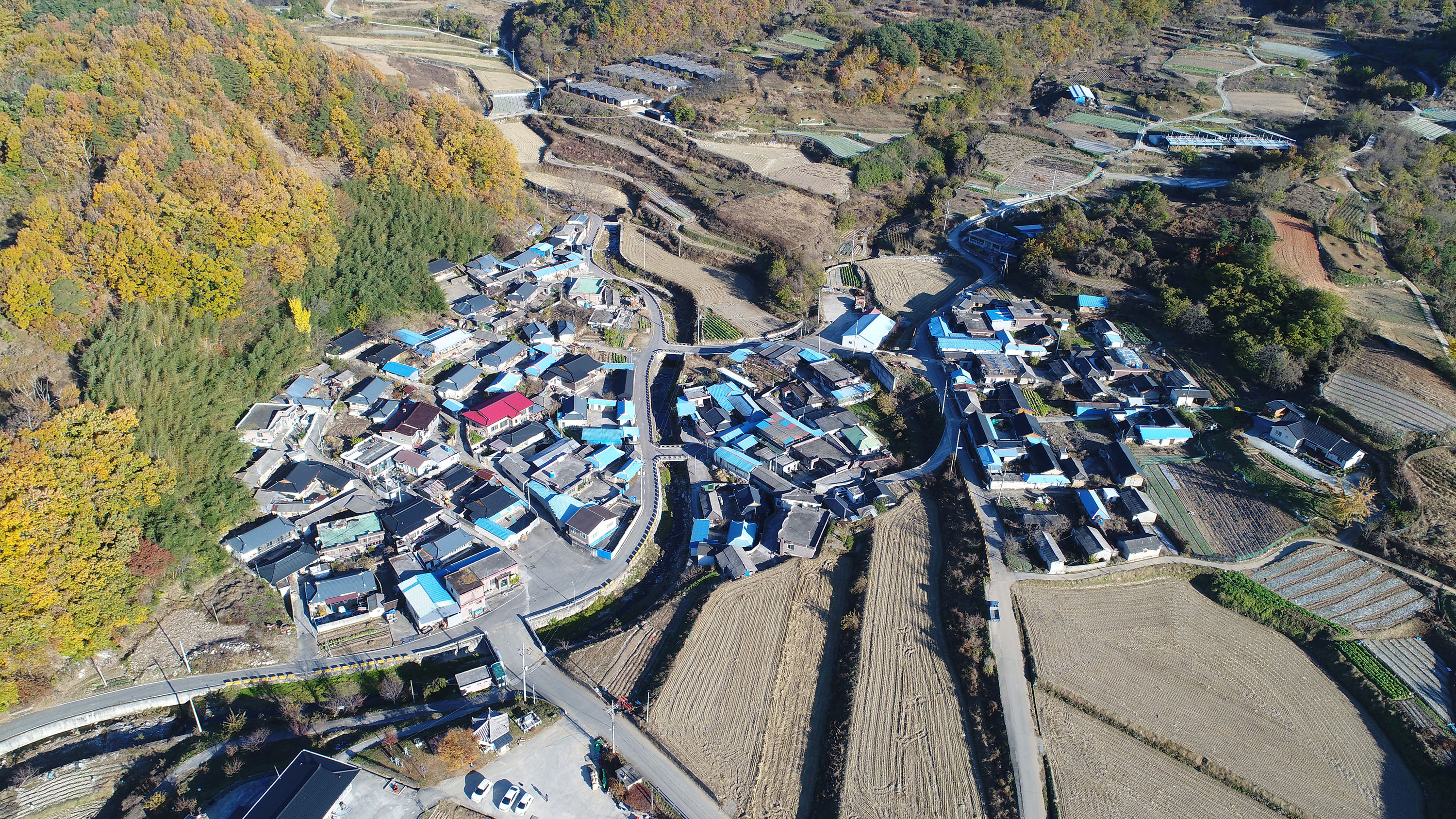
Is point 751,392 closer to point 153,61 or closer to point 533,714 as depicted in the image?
point 533,714

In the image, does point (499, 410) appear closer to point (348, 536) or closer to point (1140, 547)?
point (348, 536)

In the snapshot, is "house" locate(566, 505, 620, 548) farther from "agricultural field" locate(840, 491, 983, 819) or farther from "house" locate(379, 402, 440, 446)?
"agricultural field" locate(840, 491, 983, 819)

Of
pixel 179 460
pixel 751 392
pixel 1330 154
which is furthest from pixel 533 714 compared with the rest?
pixel 1330 154

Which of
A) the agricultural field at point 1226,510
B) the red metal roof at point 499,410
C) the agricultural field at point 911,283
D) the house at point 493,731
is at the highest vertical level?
the agricultural field at point 911,283

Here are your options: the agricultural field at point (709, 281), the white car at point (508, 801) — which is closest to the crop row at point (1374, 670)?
the white car at point (508, 801)

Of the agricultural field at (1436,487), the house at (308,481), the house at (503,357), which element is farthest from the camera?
the house at (503,357)

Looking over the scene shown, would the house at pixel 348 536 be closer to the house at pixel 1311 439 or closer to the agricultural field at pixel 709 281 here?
the agricultural field at pixel 709 281

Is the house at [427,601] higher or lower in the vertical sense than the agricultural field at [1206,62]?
lower
